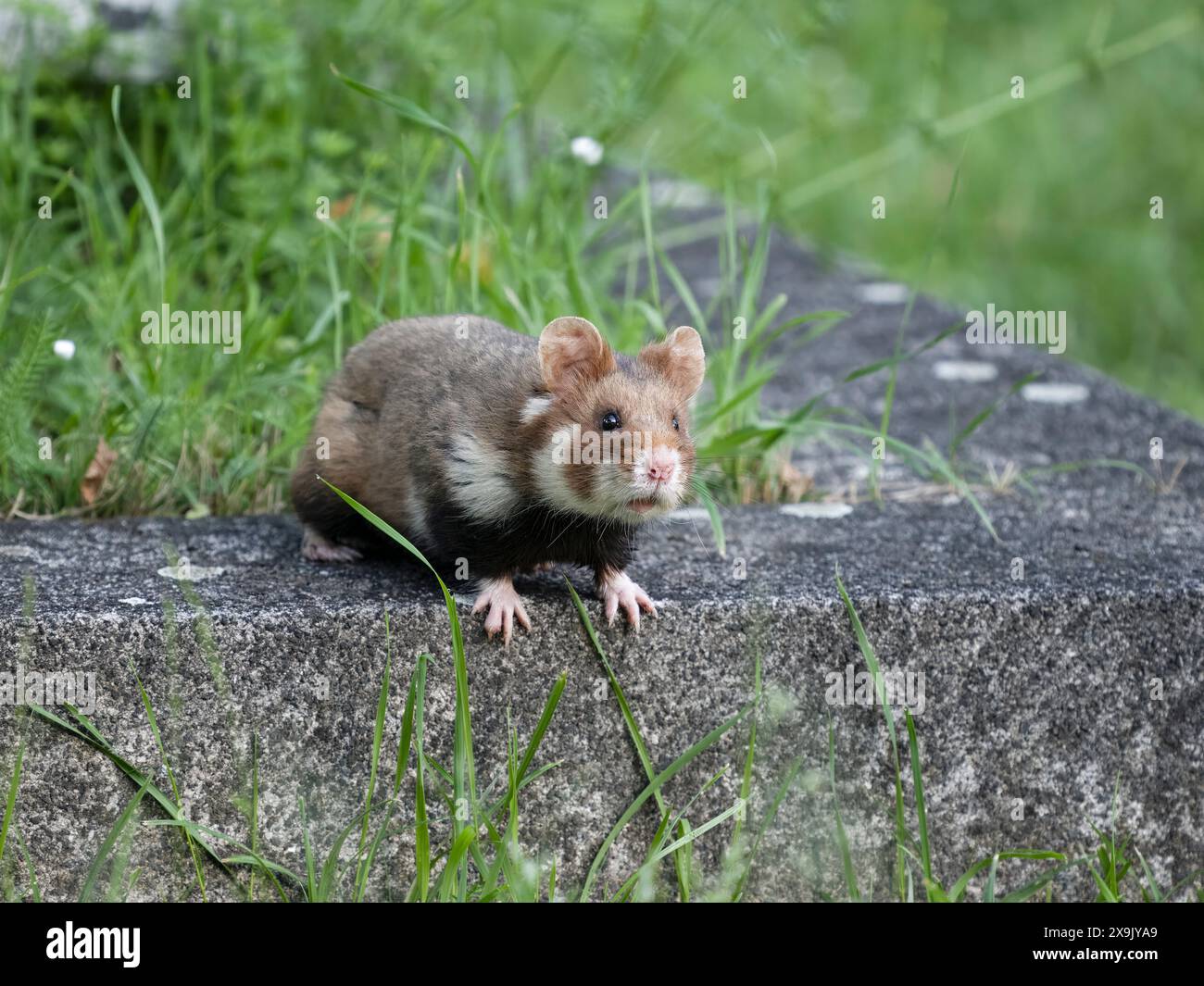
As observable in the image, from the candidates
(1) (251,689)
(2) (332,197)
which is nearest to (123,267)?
(2) (332,197)

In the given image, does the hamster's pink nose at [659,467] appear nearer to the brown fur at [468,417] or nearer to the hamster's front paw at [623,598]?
the brown fur at [468,417]

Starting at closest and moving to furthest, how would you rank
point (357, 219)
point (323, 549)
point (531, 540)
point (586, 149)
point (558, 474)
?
point (558, 474)
point (531, 540)
point (323, 549)
point (357, 219)
point (586, 149)

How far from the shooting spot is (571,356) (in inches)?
110

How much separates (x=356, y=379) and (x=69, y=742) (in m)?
1.03

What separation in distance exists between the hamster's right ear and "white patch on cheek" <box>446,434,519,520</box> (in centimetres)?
18

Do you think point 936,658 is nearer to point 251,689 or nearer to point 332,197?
point 251,689

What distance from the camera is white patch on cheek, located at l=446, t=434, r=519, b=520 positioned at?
2816 mm

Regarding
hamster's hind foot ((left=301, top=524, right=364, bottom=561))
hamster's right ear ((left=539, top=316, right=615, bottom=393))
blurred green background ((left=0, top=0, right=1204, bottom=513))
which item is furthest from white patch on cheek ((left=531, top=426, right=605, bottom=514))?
blurred green background ((left=0, top=0, right=1204, bottom=513))

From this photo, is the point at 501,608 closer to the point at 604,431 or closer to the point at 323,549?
the point at 604,431

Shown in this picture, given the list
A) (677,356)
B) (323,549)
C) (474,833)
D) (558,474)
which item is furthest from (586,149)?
(474,833)

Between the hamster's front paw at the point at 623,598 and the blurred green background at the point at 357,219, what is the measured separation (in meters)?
1.12

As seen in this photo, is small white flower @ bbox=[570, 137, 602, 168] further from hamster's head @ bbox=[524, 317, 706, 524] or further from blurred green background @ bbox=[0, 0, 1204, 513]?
A: hamster's head @ bbox=[524, 317, 706, 524]

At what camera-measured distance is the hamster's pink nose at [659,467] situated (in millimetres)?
2615

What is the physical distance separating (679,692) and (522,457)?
533mm
